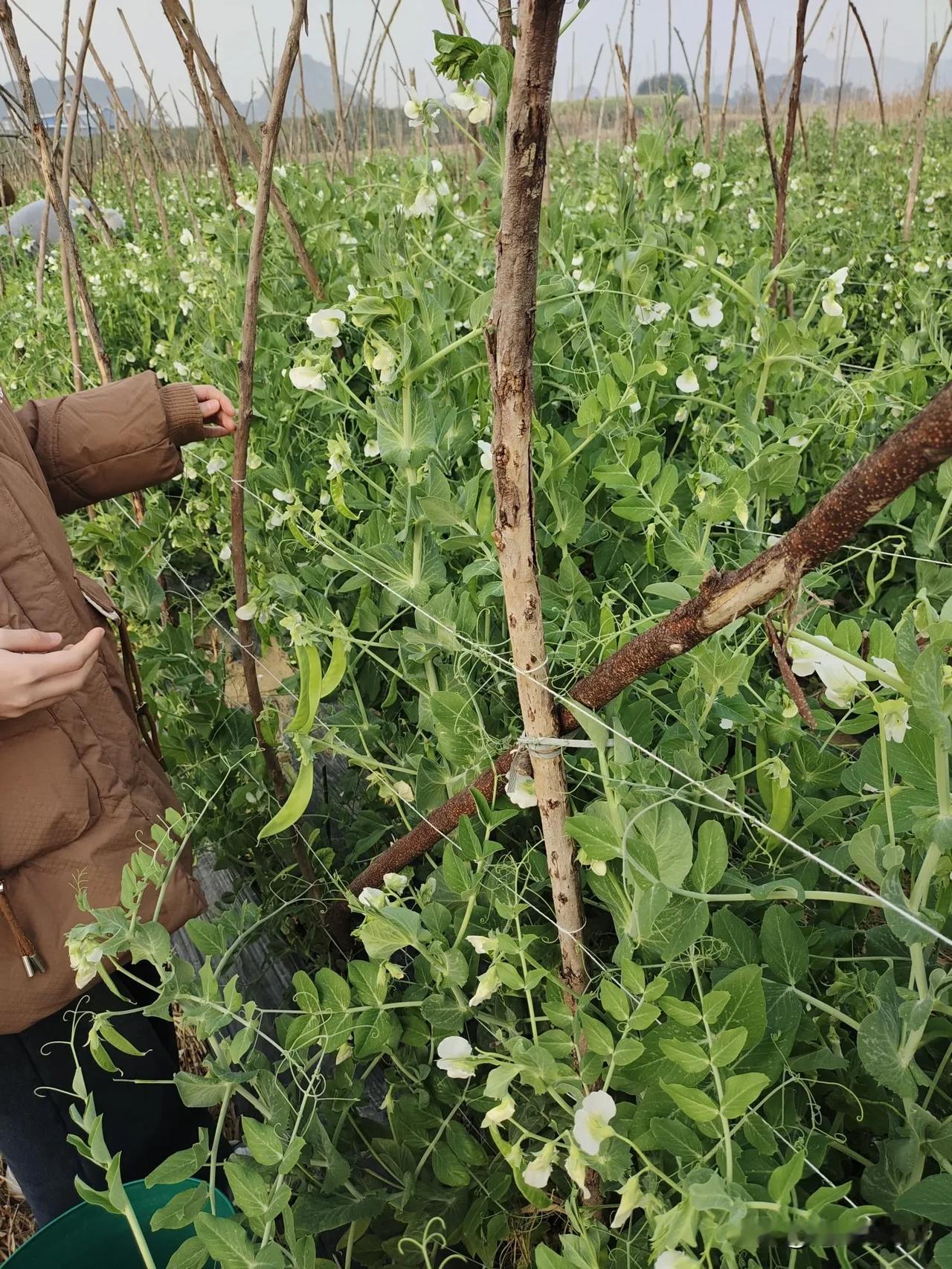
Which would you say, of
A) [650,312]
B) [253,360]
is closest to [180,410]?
[253,360]

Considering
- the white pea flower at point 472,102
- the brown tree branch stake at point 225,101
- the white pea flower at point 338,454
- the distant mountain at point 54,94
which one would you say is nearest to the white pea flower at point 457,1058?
the white pea flower at point 338,454

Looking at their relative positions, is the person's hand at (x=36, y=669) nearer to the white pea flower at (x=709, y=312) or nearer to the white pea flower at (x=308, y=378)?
the white pea flower at (x=308, y=378)

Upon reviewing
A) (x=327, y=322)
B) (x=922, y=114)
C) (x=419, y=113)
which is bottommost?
(x=327, y=322)

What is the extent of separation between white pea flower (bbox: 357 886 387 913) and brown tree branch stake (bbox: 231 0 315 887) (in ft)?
1.06

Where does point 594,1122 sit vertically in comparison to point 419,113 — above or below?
below

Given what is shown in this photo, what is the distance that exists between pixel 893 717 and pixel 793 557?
0.53 feet

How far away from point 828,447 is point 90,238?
589 centimetres

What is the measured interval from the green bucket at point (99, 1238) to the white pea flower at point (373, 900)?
0.32m

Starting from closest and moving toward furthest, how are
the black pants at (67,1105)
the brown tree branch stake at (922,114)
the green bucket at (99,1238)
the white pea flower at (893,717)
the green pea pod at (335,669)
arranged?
the white pea flower at (893,717) → the green pea pod at (335,669) → the green bucket at (99,1238) → the black pants at (67,1105) → the brown tree branch stake at (922,114)

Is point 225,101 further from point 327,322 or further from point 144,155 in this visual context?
point 144,155

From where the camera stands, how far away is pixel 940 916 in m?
0.53

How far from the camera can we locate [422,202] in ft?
3.93

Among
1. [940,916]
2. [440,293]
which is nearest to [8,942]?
[940,916]

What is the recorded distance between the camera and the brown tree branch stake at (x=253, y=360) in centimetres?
82
